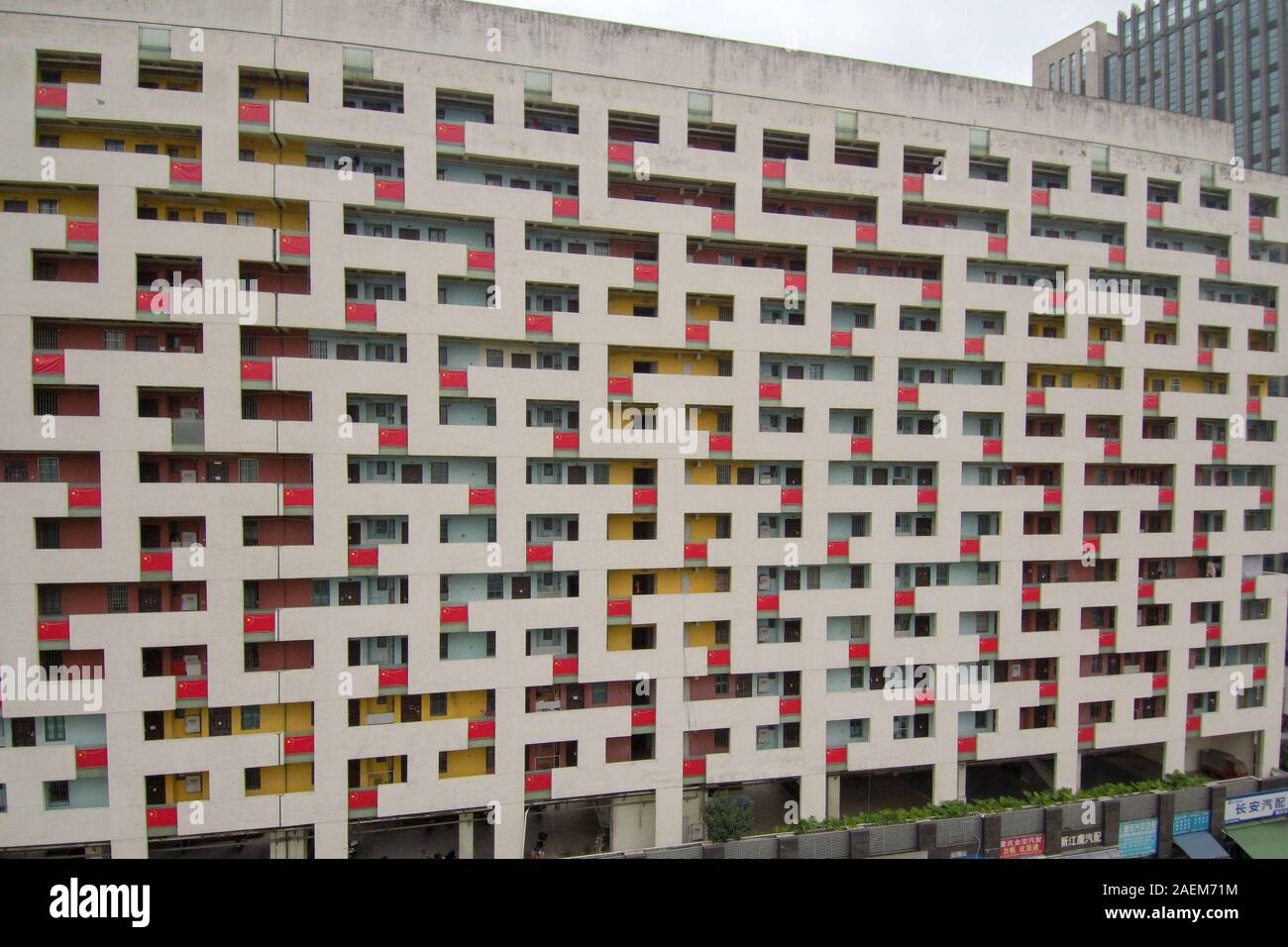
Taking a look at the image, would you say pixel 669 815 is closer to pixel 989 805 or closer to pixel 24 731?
pixel 989 805

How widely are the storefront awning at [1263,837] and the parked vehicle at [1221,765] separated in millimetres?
2229

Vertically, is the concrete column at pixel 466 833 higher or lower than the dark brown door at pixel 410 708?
lower

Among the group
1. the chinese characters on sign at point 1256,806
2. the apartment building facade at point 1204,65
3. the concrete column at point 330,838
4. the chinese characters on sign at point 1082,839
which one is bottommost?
the chinese characters on sign at point 1082,839

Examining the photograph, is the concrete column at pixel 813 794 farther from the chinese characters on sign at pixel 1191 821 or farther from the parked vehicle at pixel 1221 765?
the parked vehicle at pixel 1221 765

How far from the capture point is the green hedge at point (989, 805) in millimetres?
28406

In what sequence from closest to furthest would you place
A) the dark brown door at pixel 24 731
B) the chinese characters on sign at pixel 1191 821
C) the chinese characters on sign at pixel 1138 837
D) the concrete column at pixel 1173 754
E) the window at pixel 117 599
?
the dark brown door at pixel 24 731
the window at pixel 117 599
the chinese characters on sign at pixel 1138 837
the chinese characters on sign at pixel 1191 821
the concrete column at pixel 1173 754

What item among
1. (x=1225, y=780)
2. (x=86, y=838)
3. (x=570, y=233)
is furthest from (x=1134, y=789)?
(x=86, y=838)

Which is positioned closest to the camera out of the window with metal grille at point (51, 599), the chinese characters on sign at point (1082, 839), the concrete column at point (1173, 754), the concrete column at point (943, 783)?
the window with metal grille at point (51, 599)

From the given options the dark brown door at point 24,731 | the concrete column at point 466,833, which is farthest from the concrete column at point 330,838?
the dark brown door at point 24,731

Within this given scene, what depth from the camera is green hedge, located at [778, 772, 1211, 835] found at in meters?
28.4

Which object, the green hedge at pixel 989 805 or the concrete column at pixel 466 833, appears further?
the green hedge at pixel 989 805

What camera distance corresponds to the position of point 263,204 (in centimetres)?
2603

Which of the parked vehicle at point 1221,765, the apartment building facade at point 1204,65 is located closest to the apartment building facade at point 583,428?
the parked vehicle at point 1221,765

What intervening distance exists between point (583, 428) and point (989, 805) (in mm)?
23291
